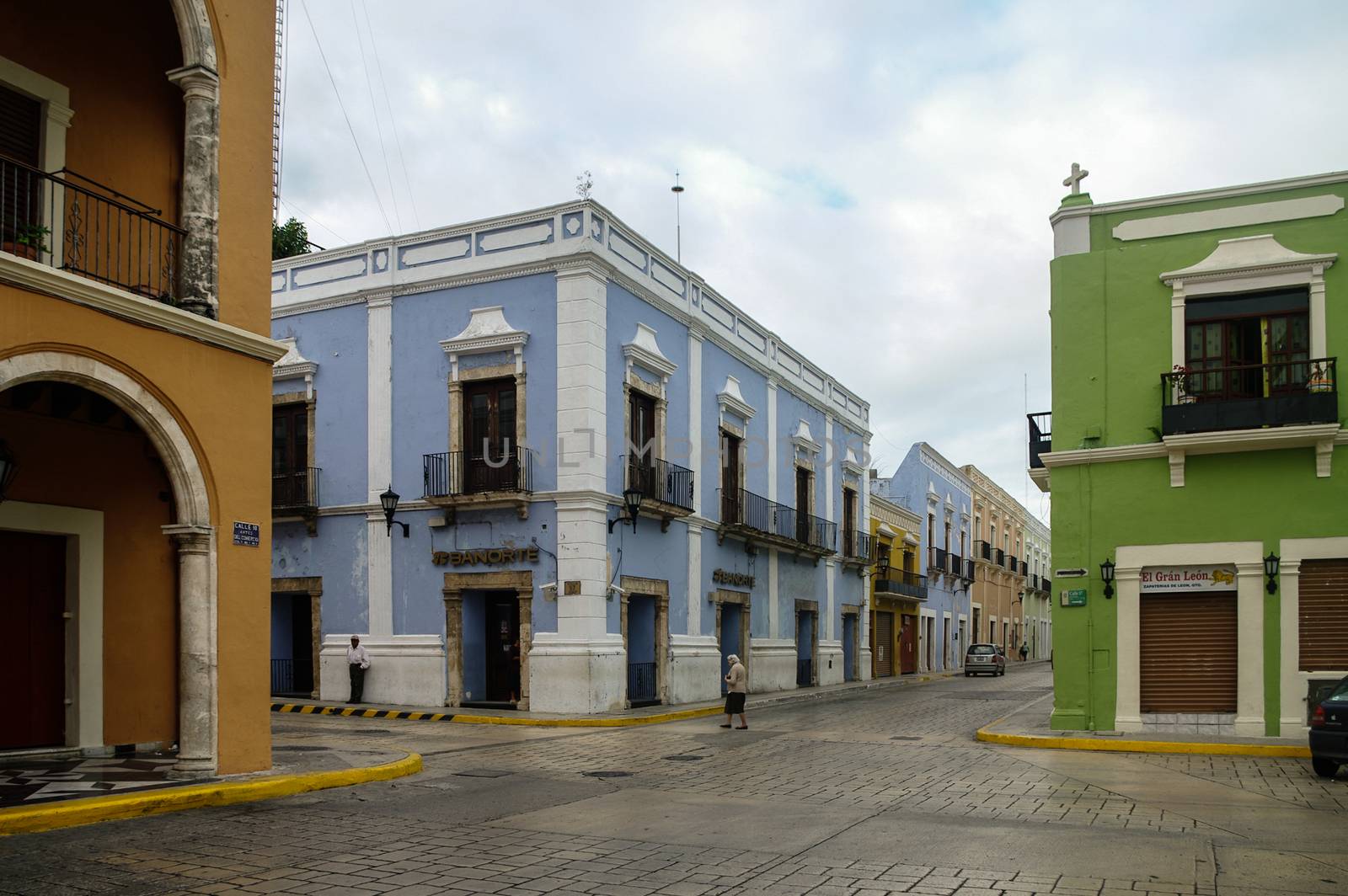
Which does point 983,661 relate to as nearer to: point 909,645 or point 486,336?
point 909,645

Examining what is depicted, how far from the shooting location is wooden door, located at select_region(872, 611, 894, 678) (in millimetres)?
38906

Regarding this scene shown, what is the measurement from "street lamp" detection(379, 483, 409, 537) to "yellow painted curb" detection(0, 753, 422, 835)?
10.4 metres

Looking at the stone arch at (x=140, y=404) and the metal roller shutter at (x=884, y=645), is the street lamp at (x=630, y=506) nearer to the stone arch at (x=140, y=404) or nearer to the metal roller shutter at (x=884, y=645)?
the stone arch at (x=140, y=404)

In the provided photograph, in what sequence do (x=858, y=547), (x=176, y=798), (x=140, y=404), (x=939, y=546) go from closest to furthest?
1. (x=176, y=798)
2. (x=140, y=404)
3. (x=858, y=547)
4. (x=939, y=546)

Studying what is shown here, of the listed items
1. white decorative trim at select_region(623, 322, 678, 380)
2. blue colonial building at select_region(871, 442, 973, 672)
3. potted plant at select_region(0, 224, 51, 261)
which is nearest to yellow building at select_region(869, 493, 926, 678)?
blue colonial building at select_region(871, 442, 973, 672)

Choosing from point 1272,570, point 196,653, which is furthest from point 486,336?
point 1272,570

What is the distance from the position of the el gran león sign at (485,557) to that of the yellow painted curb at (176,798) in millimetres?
9042

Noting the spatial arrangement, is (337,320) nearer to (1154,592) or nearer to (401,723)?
(401,723)

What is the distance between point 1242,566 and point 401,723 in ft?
43.7

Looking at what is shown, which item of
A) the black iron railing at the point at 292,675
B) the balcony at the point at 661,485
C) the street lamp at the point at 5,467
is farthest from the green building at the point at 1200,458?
the black iron railing at the point at 292,675

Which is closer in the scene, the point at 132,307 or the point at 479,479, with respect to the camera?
the point at 132,307

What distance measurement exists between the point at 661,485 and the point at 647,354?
2.69 m

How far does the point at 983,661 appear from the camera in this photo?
4147 centimetres

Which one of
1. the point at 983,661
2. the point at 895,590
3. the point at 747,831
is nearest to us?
the point at 747,831
